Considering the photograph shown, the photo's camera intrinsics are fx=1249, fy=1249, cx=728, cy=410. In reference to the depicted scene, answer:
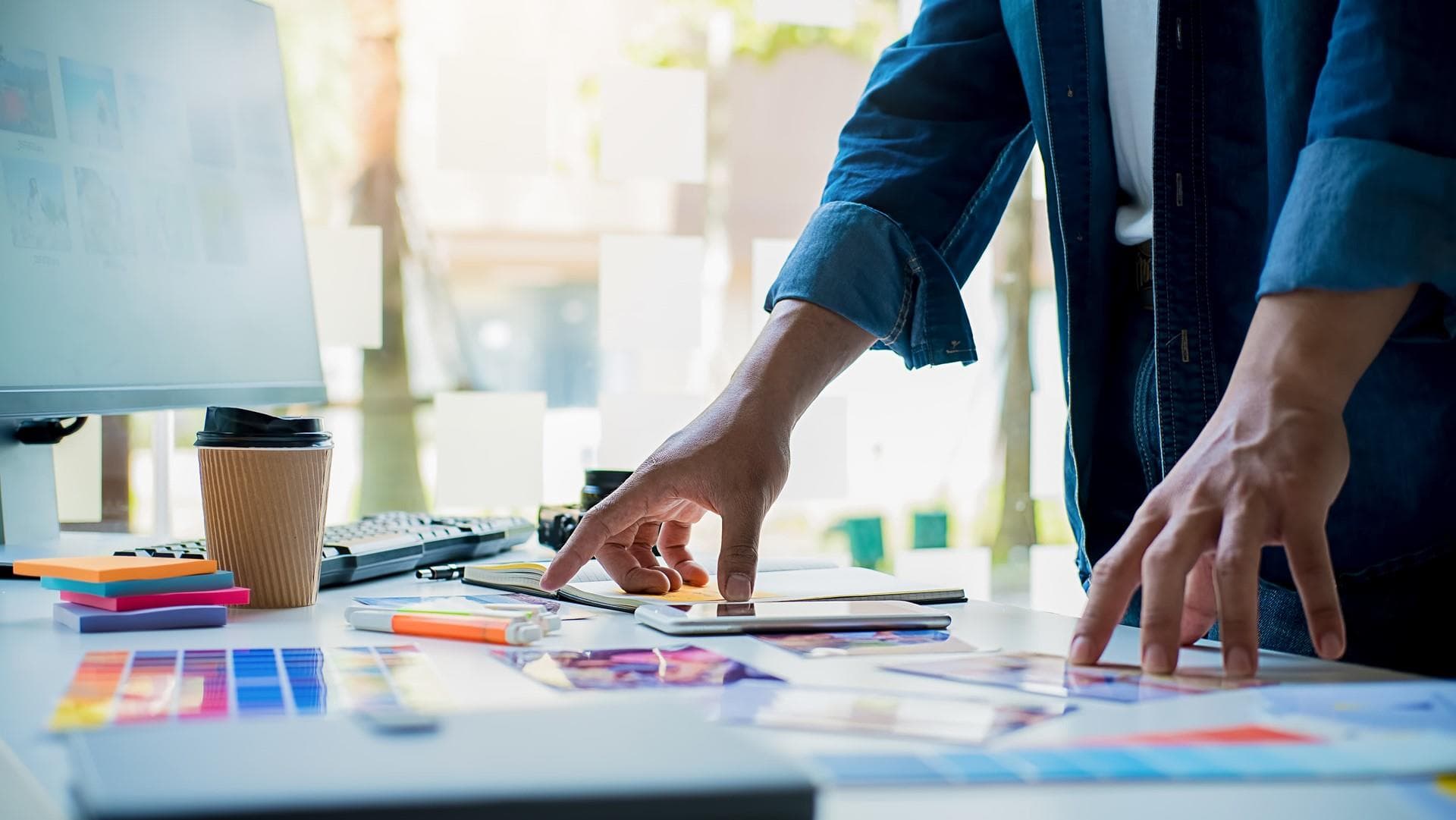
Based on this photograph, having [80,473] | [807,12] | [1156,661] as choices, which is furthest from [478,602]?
[807,12]

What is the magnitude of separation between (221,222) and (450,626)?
72 cm

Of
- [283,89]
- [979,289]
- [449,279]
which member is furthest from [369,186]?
[979,289]

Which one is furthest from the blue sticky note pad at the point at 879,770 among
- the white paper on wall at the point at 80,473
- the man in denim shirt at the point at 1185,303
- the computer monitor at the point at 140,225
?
the white paper on wall at the point at 80,473

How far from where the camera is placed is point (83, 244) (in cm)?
109

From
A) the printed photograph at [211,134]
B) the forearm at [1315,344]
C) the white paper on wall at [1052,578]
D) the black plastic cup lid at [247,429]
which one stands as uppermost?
the printed photograph at [211,134]

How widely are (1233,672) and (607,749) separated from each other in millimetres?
376

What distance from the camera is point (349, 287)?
213 cm

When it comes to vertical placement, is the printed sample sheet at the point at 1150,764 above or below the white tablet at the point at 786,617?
above

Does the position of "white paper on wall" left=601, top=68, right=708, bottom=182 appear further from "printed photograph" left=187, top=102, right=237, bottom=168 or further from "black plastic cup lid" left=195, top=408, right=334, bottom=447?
"black plastic cup lid" left=195, top=408, right=334, bottom=447

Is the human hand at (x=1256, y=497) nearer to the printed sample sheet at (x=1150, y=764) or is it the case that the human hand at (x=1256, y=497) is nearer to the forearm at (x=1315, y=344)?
the forearm at (x=1315, y=344)

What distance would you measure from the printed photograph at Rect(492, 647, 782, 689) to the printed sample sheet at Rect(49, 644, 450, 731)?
52 millimetres

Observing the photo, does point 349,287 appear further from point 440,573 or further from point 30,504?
point 440,573

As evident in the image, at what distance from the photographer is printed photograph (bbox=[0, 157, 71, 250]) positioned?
1.03 meters

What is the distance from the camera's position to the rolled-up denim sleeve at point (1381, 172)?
69 cm
